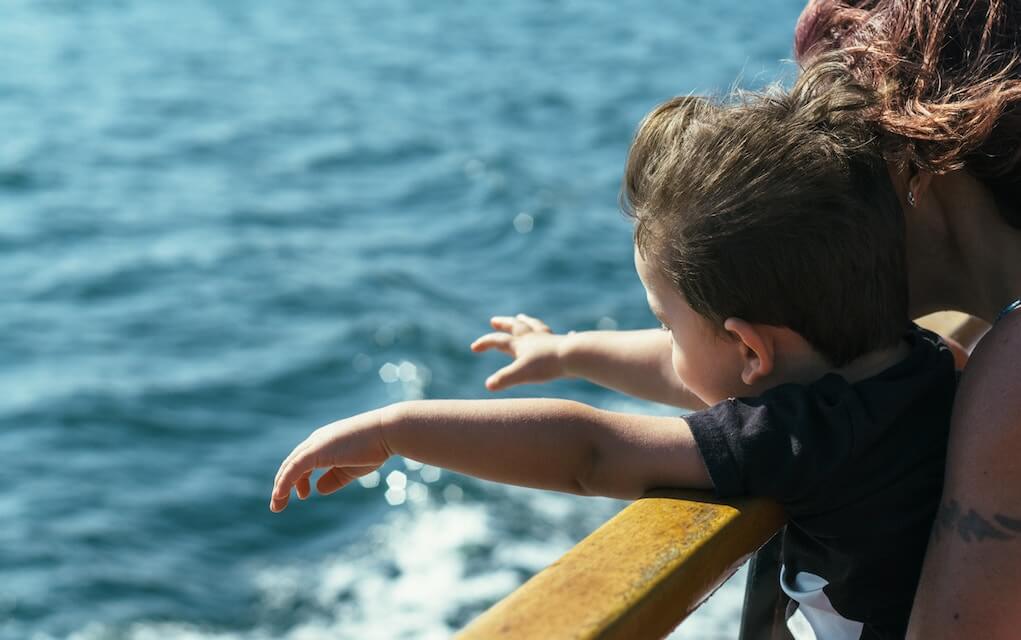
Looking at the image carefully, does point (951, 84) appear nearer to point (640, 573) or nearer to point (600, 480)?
point (600, 480)

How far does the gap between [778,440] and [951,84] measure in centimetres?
57

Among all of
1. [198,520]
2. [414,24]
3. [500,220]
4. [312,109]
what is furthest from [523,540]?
[414,24]

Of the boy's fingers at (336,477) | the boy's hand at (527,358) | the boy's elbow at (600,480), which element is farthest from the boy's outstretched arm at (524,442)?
the boy's hand at (527,358)

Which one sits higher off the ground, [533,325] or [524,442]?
[533,325]

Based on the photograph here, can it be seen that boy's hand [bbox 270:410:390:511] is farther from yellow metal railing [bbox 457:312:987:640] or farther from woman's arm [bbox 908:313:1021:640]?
woman's arm [bbox 908:313:1021:640]

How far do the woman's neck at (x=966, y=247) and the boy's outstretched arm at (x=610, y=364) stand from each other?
0.49m

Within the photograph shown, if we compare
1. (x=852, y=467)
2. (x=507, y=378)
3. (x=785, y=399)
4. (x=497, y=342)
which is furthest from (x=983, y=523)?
(x=497, y=342)

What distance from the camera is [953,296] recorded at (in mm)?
1891

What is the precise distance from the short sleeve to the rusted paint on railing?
0.10ft

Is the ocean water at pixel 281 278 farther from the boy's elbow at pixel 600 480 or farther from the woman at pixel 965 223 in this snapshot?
the boy's elbow at pixel 600 480

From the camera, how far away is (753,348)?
65.6 inches

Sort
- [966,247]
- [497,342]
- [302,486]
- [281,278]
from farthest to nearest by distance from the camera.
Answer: [281,278]
[497,342]
[966,247]
[302,486]

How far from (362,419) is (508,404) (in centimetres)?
19

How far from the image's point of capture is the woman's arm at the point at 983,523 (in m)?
1.48
